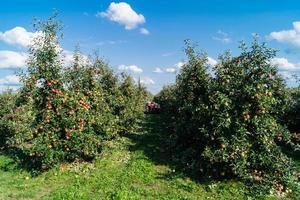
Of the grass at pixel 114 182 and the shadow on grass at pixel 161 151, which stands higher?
the shadow on grass at pixel 161 151

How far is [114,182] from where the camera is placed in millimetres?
13000

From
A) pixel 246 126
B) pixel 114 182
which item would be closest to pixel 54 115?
pixel 114 182

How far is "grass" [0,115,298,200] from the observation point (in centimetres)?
1180

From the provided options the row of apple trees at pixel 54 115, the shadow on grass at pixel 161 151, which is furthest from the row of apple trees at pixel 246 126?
the row of apple trees at pixel 54 115

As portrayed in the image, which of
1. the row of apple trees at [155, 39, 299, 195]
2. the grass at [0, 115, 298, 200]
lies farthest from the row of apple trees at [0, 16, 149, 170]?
the row of apple trees at [155, 39, 299, 195]

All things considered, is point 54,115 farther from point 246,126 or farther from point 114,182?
point 246,126

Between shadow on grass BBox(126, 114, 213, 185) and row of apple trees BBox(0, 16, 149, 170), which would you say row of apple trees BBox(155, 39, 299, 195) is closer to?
shadow on grass BBox(126, 114, 213, 185)

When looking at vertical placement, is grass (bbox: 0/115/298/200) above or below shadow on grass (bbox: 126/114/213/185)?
below

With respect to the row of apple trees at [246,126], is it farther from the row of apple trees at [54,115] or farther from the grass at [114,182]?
the row of apple trees at [54,115]

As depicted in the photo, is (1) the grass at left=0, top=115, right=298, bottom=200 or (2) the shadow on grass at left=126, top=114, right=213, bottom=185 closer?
(1) the grass at left=0, top=115, right=298, bottom=200

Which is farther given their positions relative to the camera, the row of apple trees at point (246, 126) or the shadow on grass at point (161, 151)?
the shadow on grass at point (161, 151)

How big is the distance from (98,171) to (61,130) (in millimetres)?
2164

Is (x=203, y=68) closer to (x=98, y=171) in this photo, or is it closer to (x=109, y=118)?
(x=109, y=118)

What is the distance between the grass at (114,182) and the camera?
11.8 metres
